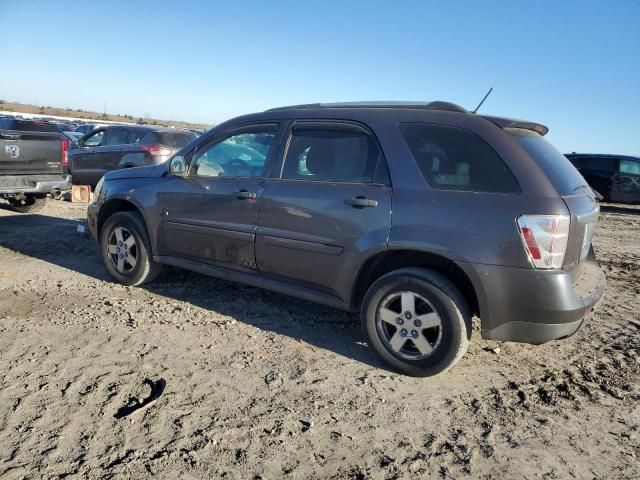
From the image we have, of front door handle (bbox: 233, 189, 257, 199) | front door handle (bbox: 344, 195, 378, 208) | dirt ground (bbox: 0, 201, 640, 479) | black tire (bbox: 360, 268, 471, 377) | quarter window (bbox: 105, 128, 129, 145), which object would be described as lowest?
dirt ground (bbox: 0, 201, 640, 479)

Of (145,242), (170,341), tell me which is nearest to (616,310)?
(170,341)

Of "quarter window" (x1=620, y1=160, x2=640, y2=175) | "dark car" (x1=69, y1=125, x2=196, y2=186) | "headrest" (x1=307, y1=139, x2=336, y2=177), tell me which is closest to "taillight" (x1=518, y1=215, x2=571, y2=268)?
"headrest" (x1=307, y1=139, x2=336, y2=177)

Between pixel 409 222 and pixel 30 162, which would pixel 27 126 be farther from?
pixel 409 222

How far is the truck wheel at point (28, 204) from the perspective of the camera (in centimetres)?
884

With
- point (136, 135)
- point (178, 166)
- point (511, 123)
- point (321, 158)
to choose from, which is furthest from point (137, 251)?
point (136, 135)

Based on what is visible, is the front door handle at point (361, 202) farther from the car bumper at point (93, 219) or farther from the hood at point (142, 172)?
the car bumper at point (93, 219)

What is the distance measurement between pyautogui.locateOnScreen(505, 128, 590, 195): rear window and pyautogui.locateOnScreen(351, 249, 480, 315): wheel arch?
2.72 ft

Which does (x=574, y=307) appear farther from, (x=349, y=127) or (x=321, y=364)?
(x=349, y=127)

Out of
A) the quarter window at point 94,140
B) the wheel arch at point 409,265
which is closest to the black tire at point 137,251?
the wheel arch at point 409,265

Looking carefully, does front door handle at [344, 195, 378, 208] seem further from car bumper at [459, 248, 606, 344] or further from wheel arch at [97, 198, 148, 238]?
wheel arch at [97, 198, 148, 238]

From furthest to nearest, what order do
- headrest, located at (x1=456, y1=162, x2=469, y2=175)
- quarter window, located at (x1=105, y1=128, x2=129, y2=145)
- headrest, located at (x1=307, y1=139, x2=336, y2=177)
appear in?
1. quarter window, located at (x1=105, y1=128, x2=129, y2=145)
2. headrest, located at (x1=307, y1=139, x2=336, y2=177)
3. headrest, located at (x1=456, y1=162, x2=469, y2=175)

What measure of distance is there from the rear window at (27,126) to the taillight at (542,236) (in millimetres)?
8304

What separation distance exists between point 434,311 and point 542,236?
817 millimetres

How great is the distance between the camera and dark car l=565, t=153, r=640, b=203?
1534 cm
